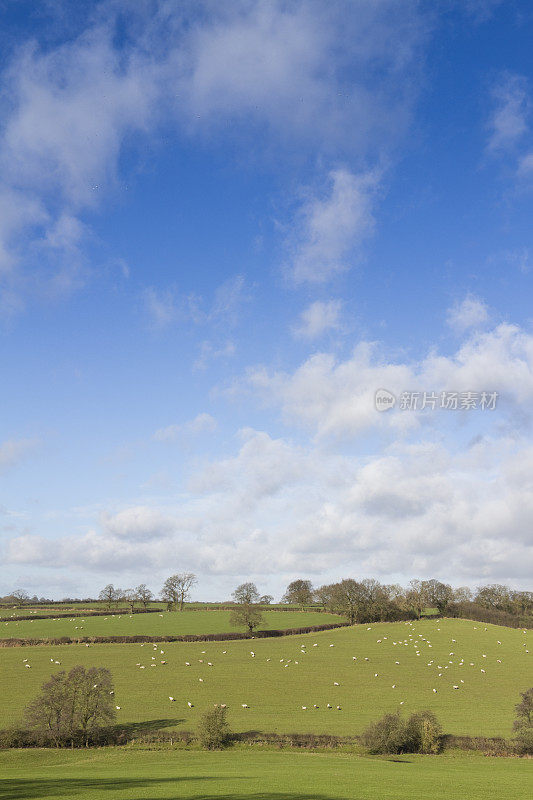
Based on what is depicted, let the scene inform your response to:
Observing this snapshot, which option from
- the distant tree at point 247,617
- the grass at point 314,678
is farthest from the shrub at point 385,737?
the distant tree at point 247,617

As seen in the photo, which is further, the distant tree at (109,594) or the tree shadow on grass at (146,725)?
the distant tree at (109,594)

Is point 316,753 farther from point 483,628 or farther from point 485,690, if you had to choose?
point 483,628

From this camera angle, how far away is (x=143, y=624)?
397 ft

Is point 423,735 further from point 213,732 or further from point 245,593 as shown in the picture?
point 245,593

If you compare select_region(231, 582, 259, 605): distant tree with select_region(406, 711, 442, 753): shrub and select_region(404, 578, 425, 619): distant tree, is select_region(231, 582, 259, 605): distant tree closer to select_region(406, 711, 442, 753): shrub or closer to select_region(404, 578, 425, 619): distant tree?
select_region(404, 578, 425, 619): distant tree

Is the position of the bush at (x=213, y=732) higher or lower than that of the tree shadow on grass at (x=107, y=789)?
lower

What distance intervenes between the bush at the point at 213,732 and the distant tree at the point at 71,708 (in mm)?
10050

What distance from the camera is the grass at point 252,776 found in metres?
25.7

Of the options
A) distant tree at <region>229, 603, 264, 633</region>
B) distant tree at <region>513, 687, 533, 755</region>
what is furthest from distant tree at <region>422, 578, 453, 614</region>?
distant tree at <region>513, 687, 533, 755</region>

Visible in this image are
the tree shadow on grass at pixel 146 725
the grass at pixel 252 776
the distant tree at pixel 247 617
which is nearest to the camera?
the grass at pixel 252 776

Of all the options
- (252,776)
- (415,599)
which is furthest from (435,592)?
(252,776)

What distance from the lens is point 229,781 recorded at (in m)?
28.3

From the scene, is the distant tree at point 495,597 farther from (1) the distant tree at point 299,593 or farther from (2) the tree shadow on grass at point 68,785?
(2) the tree shadow on grass at point 68,785

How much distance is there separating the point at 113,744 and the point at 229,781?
2385cm
